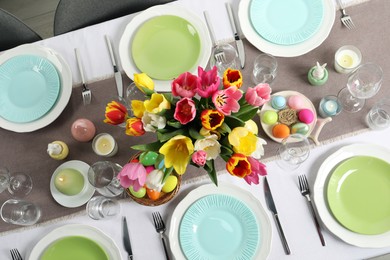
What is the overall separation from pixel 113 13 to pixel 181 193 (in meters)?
0.75

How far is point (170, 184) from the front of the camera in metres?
0.97

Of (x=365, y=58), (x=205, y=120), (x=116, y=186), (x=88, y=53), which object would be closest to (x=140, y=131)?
(x=205, y=120)

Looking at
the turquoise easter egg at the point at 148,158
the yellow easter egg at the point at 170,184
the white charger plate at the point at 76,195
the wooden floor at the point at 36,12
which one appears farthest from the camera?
the wooden floor at the point at 36,12

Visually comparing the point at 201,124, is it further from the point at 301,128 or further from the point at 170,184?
the point at 301,128

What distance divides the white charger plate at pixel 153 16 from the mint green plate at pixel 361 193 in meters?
0.51

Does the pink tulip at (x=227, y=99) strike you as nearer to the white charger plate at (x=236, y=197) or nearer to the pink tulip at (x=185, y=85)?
the pink tulip at (x=185, y=85)

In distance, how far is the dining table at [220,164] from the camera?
3.36 feet

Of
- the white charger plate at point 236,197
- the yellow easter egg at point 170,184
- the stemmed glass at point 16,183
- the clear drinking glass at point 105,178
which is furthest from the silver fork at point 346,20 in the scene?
the stemmed glass at point 16,183

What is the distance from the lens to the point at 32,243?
107 cm

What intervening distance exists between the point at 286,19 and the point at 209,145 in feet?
2.12

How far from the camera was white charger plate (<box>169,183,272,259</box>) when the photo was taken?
992 mm

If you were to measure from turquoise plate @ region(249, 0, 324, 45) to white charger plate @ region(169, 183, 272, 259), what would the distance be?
474mm

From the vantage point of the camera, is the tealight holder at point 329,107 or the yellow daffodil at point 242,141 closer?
the yellow daffodil at point 242,141

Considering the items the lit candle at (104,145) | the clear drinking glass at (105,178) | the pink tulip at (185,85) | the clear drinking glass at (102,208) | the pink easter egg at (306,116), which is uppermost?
the pink tulip at (185,85)
